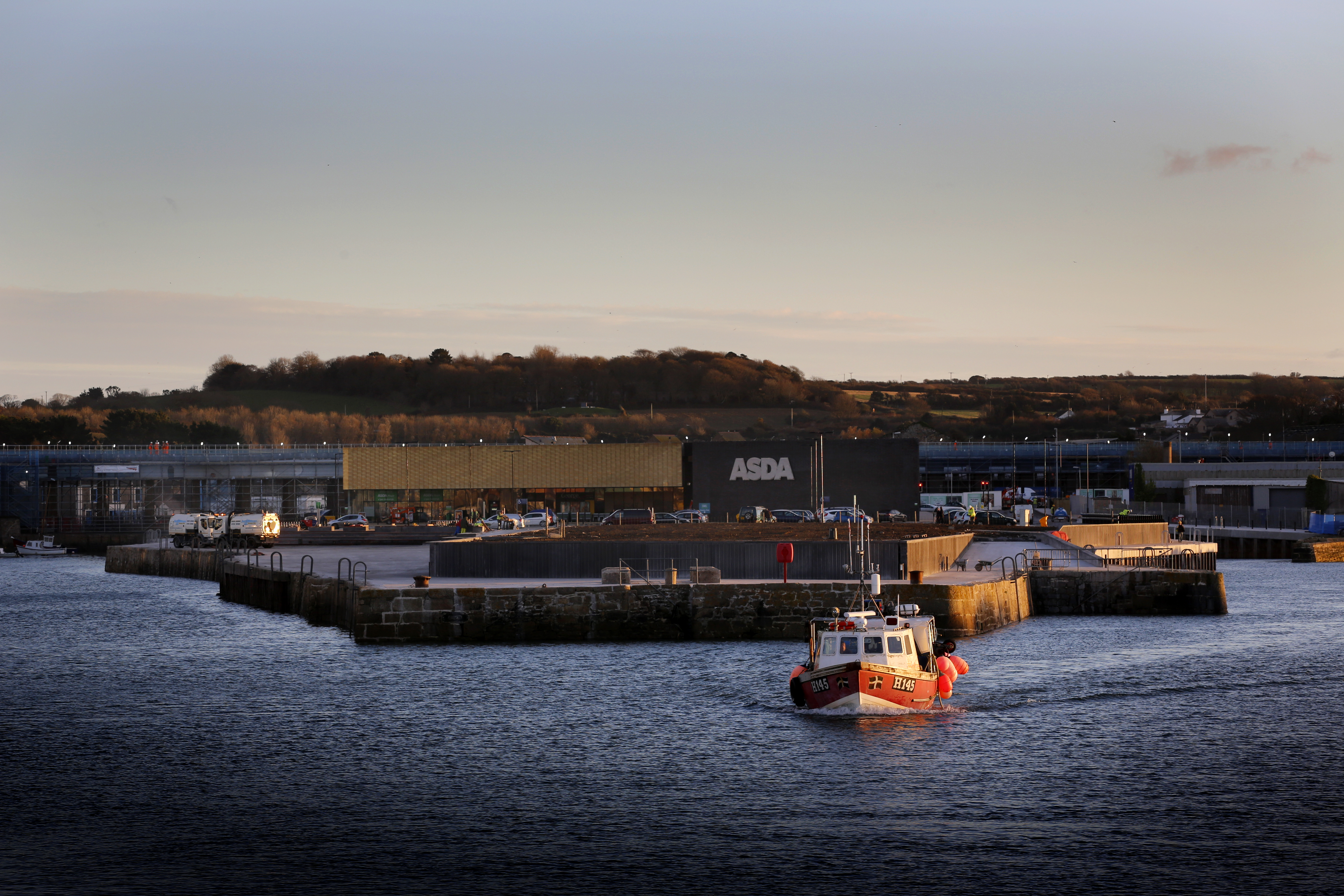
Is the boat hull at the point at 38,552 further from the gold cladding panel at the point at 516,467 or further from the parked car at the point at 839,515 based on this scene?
the parked car at the point at 839,515

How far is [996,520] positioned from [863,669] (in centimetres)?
7275

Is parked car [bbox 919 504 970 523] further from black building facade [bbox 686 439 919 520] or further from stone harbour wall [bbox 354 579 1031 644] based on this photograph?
stone harbour wall [bbox 354 579 1031 644]

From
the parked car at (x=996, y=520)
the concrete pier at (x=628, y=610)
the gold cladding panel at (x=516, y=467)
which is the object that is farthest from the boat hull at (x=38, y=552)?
the concrete pier at (x=628, y=610)

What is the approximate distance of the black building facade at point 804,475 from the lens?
416 ft

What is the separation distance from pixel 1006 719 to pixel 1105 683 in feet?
25.3

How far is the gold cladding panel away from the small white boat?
97.9 ft

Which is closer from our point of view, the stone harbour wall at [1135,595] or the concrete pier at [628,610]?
the concrete pier at [628,610]

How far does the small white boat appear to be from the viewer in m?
143

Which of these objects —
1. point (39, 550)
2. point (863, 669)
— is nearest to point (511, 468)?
point (39, 550)

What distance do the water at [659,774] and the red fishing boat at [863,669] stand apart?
0.72 m

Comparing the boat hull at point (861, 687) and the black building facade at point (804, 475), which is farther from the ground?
the black building facade at point (804, 475)

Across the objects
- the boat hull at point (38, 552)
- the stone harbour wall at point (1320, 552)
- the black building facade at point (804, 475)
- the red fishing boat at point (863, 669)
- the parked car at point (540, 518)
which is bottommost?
the boat hull at point (38, 552)

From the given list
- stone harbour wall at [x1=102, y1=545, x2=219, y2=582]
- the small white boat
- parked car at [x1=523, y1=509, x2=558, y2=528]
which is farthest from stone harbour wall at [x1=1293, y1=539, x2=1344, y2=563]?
the small white boat

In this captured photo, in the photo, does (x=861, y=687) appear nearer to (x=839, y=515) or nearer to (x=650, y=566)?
(x=650, y=566)
